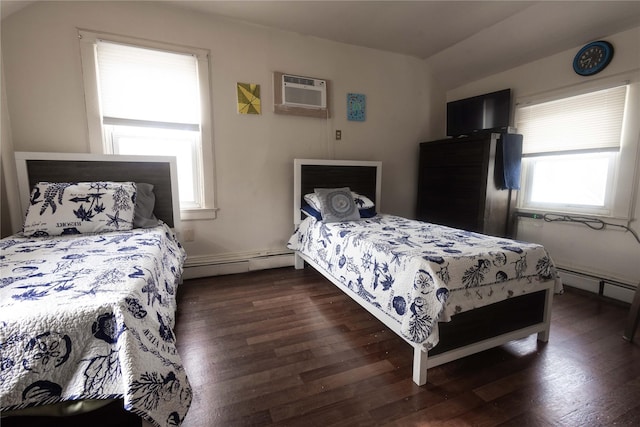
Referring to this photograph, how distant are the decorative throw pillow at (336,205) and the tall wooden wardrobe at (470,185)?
119 cm

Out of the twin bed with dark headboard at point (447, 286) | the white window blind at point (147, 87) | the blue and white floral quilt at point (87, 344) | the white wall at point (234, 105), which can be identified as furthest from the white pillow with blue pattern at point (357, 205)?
the blue and white floral quilt at point (87, 344)

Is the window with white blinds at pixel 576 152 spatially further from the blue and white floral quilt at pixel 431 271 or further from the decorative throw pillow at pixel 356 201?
the decorative throw pillow at pixel 356 201

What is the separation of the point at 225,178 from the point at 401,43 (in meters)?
2.40

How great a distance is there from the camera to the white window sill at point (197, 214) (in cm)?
266

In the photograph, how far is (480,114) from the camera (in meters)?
3.12

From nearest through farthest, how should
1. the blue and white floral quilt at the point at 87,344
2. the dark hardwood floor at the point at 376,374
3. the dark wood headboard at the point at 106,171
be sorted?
the blue and white floral quilt at the point at 87,344 → the dark hardwood floor at the point at 376,374 → the dark wood headboard at the point at 106,171

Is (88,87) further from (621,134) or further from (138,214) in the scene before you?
(621,134)

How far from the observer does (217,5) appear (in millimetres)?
2430

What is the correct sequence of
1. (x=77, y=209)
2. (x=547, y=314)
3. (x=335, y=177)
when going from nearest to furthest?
(x=547, y=314)
(x=77, y=209)
(x=335, y=177)

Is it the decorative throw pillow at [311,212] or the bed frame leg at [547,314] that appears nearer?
the bed frame leg at [547,314]

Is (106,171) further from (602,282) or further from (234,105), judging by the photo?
(602,282)

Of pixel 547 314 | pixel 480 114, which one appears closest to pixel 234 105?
pixel 480 114

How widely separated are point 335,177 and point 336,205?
52cm

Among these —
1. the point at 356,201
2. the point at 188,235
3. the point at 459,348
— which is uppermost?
the point at 356,201
